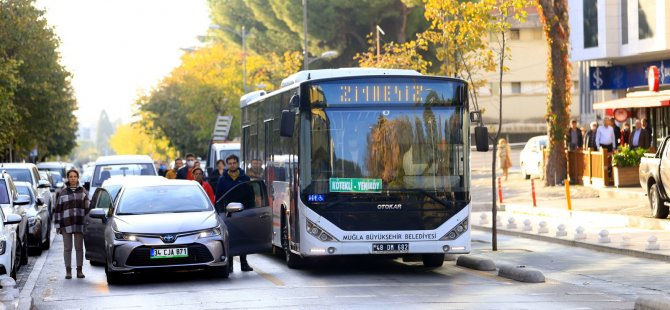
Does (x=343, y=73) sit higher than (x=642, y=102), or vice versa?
(x=343, y=73)

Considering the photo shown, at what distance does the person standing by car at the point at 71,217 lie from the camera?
1919 centimetres

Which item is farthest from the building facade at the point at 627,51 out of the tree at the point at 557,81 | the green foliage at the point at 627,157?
the green foliage at the point at 627,157

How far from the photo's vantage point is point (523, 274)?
17281 millimetres

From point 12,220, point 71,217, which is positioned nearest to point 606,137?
point 71,217

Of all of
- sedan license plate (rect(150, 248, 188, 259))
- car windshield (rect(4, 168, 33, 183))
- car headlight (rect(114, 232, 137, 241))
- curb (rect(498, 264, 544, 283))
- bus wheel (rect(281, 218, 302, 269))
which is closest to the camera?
curb (rect(498, 264, 544, 283))

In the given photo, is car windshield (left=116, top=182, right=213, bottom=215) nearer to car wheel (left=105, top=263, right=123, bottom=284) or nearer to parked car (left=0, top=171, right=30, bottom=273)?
car wheel (left=105, top=263, right=123, bottom=284)

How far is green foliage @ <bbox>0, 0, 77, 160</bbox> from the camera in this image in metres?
42.4

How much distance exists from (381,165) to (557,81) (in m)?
23.8

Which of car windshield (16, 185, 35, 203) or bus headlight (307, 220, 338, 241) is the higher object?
car windshield (16, 185, 35, 203)

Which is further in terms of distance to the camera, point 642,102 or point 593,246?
point 642,102

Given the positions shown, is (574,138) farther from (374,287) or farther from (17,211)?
(374,287)

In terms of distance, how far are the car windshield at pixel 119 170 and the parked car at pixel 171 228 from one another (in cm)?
1105

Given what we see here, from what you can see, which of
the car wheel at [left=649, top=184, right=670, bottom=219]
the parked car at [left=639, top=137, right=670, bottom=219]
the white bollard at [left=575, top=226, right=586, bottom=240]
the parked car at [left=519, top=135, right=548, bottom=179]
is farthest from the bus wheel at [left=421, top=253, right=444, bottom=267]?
the parked car at [left=519, top=135, right=548, bottom=179]

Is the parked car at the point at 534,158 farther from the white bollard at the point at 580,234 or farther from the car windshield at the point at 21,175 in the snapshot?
the white bollard at the point at 580,234
